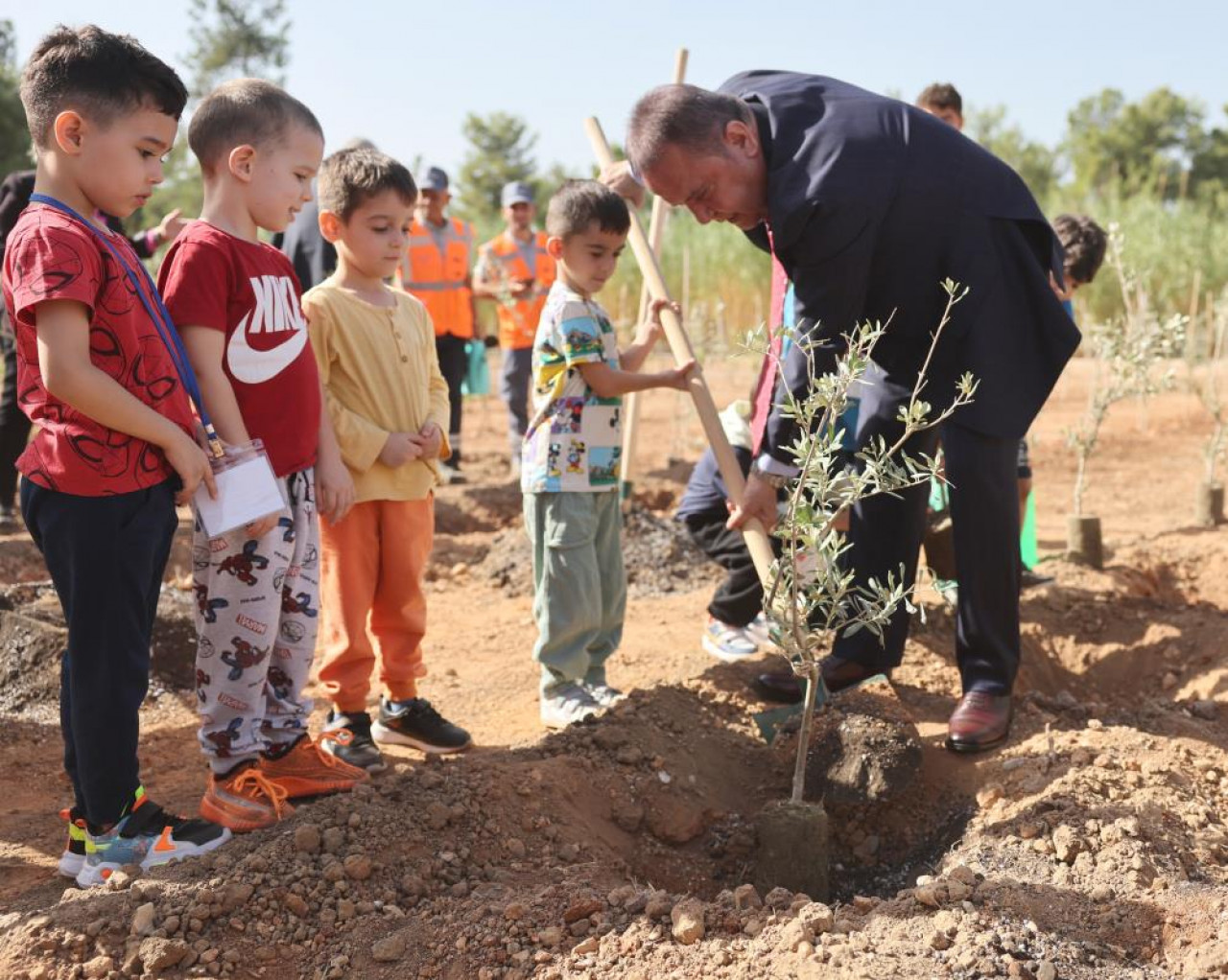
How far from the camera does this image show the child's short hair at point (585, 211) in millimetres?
3377

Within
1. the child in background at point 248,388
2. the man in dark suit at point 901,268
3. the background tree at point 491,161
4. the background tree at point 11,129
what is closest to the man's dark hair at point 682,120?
the man in dark suit at point 901,268

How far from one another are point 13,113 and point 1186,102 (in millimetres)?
30354

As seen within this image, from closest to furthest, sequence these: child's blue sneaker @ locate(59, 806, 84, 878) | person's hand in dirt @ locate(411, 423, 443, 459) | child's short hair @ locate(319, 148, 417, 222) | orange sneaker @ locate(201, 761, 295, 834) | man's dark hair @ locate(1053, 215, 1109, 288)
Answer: child's blue sneaker @ locate(59, 806, 84, 878) → orange sneaker @ locate(201, 761, 295, 834) → child's short hair @ locate(319, 148, 417, 222) → person's hand in dirt @ locate(411, 423, 443, 459) → man's dark hair @ locate(1053, 215, 1109, 288)

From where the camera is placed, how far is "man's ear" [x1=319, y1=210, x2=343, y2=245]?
3.03 meters

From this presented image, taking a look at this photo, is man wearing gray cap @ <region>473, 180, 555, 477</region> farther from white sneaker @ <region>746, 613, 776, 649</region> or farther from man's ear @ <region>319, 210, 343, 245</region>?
man's ear @ <region>319, 210, 343, 245</region>

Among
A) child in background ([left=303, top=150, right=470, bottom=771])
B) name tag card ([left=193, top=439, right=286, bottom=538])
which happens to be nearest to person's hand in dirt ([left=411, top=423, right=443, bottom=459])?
child in background ([left=303, top=150, right=470, bottom=771])

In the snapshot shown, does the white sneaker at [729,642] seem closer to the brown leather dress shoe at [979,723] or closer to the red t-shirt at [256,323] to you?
the brown leather dress shoe at [979,723]

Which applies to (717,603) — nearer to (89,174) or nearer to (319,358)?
(319,358)

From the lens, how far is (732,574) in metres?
4.19

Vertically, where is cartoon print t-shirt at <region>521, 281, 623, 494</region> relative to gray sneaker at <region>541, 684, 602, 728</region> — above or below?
above

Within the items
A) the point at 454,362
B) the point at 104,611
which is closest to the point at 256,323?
the point at 104,611

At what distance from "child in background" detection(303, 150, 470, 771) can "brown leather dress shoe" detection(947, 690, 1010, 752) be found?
5.06ft

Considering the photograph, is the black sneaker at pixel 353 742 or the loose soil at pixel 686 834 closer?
the loose soil at pixel 686 834

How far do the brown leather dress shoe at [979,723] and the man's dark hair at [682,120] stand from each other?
5.48 feet
